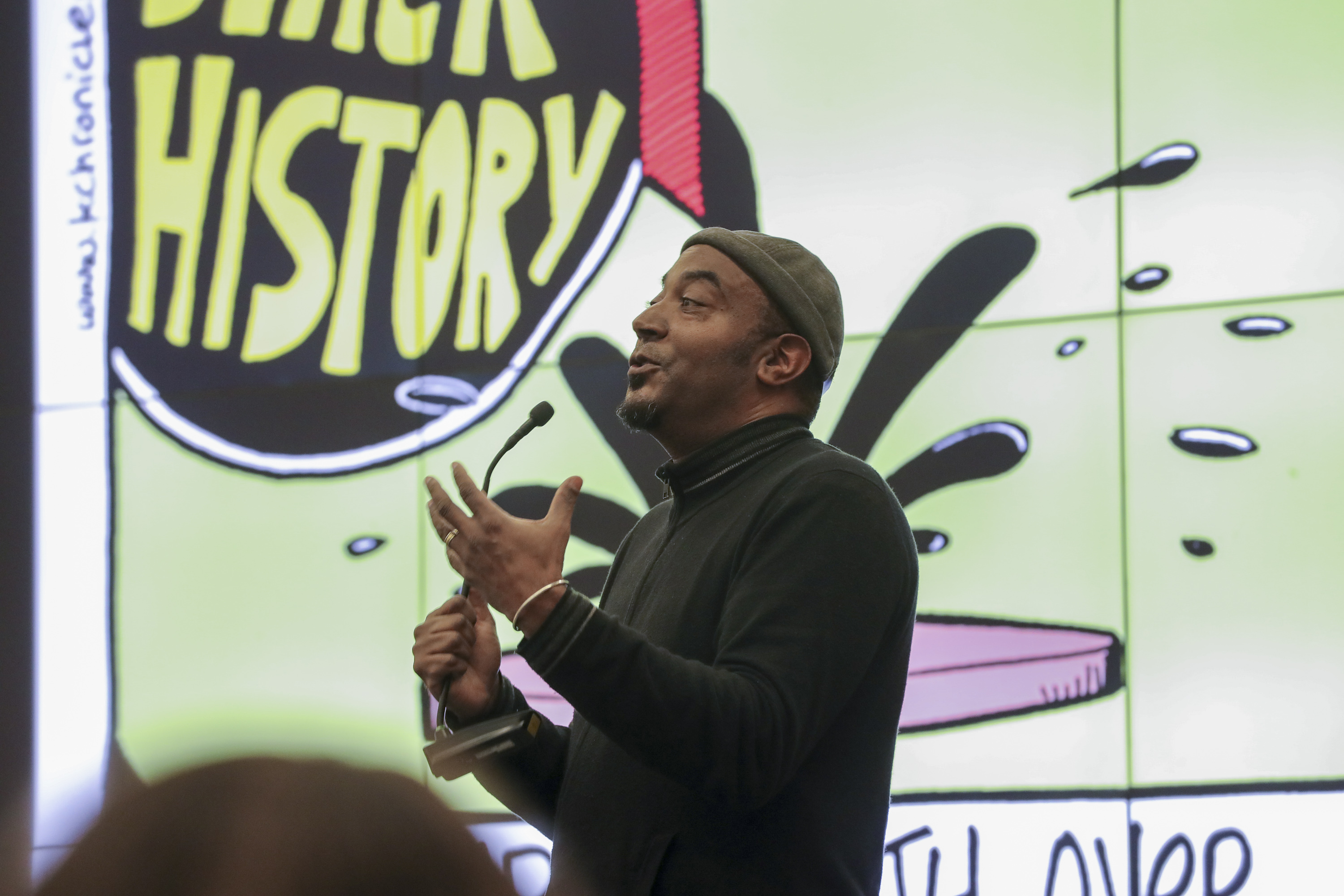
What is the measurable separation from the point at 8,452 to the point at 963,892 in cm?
286

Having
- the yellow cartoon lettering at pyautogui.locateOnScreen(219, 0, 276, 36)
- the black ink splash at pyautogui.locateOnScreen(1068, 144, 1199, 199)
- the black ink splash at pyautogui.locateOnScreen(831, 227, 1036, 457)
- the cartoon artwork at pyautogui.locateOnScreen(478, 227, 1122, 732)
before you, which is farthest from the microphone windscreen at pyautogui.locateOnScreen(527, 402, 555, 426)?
the yellow cartoon lettering at pyautogui.locateOnScreen(219, 0, 276, 36)

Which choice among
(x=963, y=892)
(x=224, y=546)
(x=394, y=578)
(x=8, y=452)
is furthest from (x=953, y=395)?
(x=8, y=452)

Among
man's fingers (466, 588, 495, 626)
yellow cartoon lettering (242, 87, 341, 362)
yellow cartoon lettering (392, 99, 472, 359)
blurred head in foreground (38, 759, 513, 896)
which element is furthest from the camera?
yellow cartoon lettering (242, 87, 341, 362)

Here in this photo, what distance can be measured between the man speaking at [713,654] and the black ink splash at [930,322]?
4.31 feet

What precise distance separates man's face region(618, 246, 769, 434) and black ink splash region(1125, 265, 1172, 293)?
1398 millimetres

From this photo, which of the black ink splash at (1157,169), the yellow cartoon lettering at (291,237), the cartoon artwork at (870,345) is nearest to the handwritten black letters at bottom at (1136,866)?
the cartoon artwork at (870,345)

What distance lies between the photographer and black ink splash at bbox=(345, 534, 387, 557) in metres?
3.17

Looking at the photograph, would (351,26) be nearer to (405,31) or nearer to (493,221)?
(405,31)

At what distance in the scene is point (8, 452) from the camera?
3473mm

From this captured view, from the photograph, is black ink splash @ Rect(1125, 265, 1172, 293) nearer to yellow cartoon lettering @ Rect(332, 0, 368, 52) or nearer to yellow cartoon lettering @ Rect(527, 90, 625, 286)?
yellow cartoon lettering @ Rect(527, 90, 625, 286)

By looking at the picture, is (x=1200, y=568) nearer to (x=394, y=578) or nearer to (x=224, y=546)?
(x=394, y=578)

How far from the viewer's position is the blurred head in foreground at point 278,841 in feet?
1.28

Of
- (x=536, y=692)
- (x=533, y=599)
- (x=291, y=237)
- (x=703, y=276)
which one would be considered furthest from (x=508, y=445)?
(x=291, y=237)

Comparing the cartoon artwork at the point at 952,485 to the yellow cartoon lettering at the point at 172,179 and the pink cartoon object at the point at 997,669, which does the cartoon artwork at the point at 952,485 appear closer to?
the pink cartoon object at the point at 997,669
